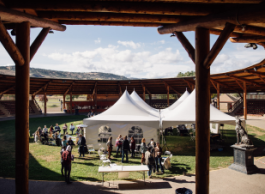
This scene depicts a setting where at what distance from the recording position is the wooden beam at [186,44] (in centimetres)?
426

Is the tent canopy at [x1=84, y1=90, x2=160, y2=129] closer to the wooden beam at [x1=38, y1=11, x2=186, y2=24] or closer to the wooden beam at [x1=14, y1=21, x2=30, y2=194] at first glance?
the wooden beam at [x1=14, y1=21, x2=30, y2=194]

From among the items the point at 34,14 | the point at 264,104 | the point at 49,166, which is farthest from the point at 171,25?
the point at 264,104

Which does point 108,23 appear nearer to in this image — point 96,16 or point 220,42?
point 96,16

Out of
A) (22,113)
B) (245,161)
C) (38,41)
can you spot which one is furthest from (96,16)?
(245,161)

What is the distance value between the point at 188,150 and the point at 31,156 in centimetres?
772

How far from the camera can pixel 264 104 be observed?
1005 inches

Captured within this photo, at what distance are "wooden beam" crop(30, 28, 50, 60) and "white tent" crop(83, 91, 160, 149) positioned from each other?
18.6 feet

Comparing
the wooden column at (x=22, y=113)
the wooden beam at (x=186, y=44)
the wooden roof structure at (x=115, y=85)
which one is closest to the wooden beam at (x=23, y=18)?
the wooden column at (x=22, y=113)

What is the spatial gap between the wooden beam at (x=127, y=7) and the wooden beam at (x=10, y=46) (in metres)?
0.66

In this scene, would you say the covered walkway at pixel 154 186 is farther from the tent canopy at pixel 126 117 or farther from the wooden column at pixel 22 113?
the tent canopy at pixel 126 117

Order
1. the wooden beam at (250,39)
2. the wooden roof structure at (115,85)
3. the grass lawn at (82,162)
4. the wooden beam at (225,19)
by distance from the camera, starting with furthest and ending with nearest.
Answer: the wooden roof structure at (115,85), the grass lawn at (82,162), the wooden beam at (250,39), the wooden beam at (225,19)

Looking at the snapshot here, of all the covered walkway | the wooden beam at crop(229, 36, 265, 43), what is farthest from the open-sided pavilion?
the covered walkway

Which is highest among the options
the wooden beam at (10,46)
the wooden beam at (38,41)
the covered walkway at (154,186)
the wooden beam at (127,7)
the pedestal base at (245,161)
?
the wooden beam at (127,7)

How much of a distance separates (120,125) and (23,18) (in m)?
6.84
